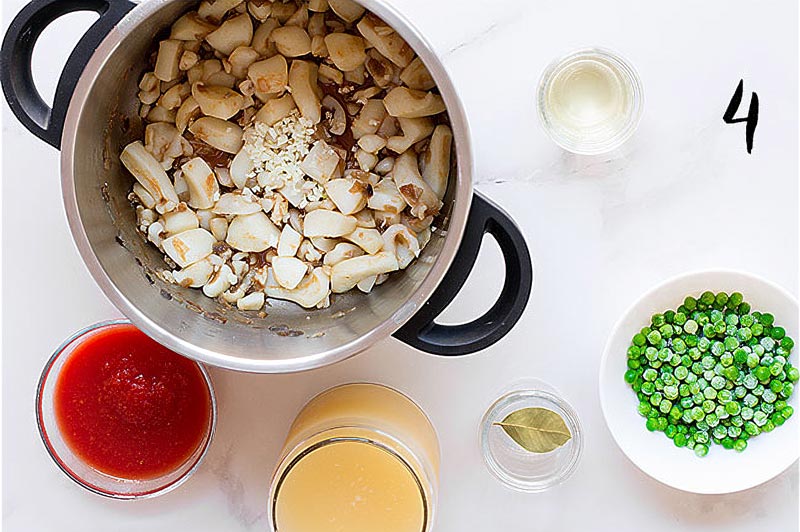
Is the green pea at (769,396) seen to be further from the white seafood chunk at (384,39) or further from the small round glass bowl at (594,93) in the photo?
the white seafood chunk at (384,39)

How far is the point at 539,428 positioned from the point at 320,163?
0.45m

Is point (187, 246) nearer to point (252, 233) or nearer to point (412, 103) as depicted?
point (252, 233)

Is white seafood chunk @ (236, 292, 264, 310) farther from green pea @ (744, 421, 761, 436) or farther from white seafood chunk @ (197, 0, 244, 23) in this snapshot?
green pea @ (744, 421, 761, 436)

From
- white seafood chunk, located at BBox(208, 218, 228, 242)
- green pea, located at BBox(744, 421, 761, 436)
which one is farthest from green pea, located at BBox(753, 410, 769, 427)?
white seafood chunk, located at BBox(208, 218, 228, 242)

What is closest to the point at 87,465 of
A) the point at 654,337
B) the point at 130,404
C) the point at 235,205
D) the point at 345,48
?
the point at 130,404

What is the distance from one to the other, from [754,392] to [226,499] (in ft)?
2.40

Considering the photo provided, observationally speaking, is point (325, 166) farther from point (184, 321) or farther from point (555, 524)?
point (555, 524)

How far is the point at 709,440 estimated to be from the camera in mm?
1353

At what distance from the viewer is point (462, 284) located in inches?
43.1

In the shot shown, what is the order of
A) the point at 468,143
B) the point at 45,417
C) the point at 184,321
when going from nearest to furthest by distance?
the point at 468,143
the point at 184,321
the point at 45,417

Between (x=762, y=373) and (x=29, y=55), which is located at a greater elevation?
(x=29, y=55)

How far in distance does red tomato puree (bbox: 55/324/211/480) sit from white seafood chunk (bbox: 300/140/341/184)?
31 cm

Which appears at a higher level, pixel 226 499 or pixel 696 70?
pixel 696 70

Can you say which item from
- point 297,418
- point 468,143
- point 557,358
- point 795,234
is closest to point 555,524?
point 557,358
